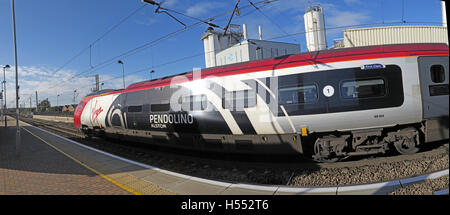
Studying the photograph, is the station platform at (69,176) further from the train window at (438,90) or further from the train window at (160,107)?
the train window at (438,90)

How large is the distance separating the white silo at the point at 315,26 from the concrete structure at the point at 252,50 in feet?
13.3

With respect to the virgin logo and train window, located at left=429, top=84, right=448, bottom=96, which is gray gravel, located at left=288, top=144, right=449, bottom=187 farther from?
the virgin logo

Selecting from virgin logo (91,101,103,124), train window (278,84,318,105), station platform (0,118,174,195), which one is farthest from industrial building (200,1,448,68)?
virgin logo (91,101,103,124)

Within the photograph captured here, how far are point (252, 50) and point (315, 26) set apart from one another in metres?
17.0

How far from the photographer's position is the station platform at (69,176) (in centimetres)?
502

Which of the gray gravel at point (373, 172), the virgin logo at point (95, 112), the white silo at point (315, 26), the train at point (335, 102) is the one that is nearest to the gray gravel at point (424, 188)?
the gray gravel at point (373, 172)

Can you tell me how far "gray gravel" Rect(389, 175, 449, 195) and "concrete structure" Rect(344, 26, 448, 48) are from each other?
23.0 m

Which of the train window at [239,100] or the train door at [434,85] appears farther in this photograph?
the train window at [239,100]

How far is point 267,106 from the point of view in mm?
5957

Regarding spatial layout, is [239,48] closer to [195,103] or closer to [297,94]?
[195,103]

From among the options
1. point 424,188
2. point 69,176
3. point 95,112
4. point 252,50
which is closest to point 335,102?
point 424,188

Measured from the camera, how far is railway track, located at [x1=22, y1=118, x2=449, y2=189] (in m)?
4.93
